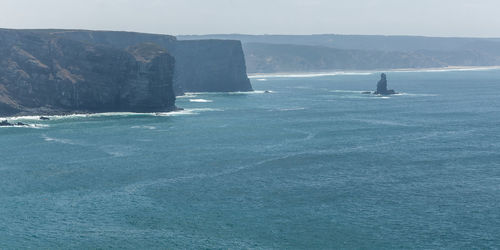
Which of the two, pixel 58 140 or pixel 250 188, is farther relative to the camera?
pixel 58 140

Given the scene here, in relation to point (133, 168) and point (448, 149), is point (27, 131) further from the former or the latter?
point (448, 149)

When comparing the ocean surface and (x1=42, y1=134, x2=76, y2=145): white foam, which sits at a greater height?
(x1=42, y1=134, x2=76, y2=145): white foam

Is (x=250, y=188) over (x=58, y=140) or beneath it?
beneath

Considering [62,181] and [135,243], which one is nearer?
[135,243]

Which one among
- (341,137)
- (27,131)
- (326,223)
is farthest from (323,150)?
(27,131)

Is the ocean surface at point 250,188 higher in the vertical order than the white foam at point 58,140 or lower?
lower

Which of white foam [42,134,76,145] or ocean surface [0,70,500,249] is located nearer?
ocean surface [0,70,500,249]

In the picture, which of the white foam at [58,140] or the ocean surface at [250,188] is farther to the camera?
the white foam at [58,140]

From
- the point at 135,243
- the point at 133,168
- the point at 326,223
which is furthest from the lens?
the point at 133,168
